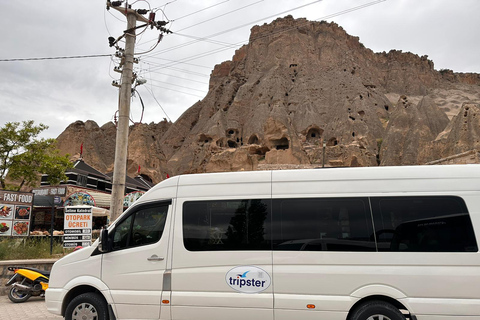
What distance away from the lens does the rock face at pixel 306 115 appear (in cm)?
4741

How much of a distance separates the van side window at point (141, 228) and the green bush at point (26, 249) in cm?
638

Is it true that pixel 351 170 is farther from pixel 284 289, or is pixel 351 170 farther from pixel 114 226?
pixel 114 226

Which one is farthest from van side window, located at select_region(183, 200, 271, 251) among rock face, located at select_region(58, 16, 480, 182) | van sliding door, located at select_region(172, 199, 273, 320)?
rock face, located at select_region(58, 16, 480, 182)

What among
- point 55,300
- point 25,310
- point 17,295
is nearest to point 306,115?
point 17,295

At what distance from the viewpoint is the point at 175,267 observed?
514 centimetres

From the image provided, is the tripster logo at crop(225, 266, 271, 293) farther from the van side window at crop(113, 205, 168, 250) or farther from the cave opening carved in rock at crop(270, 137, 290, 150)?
the cave opening carved in rock at crop(270, 137, 290, 150)

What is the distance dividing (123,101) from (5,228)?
5795 mm

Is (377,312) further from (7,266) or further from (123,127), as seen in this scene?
(123,127)

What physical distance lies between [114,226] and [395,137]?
51039mm

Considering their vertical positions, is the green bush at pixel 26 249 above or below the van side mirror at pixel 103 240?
below

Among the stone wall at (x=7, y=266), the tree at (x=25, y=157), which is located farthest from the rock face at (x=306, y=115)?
the stone wall at (x=7, y=266)

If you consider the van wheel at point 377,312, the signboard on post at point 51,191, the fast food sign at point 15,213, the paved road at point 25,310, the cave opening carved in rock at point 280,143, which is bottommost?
the paved road at point 25,310

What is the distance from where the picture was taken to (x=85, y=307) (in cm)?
536

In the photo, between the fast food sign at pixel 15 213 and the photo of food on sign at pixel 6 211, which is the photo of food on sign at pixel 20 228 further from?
the photo of food on sign at pixel 6 211
